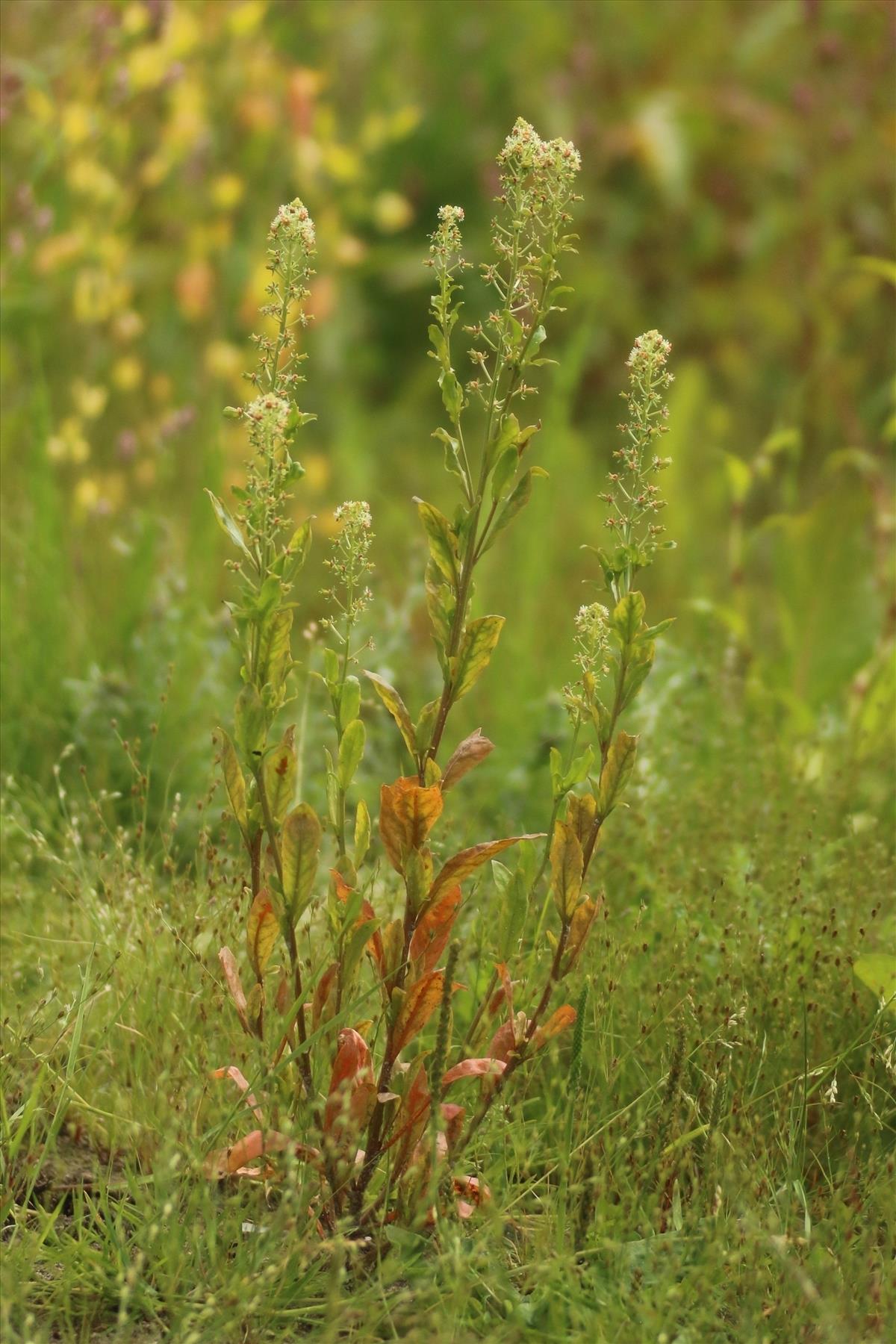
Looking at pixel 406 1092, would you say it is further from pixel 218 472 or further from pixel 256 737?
pixel 218 472

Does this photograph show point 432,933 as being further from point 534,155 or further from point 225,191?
point 225,191

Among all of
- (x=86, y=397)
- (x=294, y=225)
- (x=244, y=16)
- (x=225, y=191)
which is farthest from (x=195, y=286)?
(x=294, y=225)

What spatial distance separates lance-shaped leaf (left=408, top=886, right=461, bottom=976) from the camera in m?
1.66

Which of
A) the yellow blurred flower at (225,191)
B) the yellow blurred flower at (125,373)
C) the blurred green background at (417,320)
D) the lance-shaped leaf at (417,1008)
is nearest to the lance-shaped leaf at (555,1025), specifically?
the lance-shaped leaf at (417,1008)

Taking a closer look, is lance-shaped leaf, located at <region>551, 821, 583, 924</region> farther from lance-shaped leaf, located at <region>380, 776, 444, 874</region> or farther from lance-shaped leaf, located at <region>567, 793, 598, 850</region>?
lance-shaped leaf, located at <region>380, 776, 444, 874</region>

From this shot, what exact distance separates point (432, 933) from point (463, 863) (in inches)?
4.8

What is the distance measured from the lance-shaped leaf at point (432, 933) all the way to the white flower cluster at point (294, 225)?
2.30 ft

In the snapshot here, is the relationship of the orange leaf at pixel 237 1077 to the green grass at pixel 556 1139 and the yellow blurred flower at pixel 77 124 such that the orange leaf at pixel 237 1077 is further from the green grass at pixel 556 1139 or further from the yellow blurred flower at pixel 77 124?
the yellow blurred flower at pixel 77 124

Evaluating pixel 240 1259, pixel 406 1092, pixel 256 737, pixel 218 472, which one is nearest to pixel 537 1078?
pixel 406 1092

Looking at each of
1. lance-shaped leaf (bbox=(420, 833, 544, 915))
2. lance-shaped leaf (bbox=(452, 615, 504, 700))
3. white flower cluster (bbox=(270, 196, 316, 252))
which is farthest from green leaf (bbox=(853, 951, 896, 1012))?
white flower cluster (bbox=(270, 196, 316, 252))

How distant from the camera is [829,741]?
113 inches

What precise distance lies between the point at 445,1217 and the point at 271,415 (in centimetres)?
85

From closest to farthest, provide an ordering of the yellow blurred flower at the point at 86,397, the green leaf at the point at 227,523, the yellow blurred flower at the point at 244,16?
the green leaf at the point at 227,523
the yellow blurred flower at the point at 86,397
the yellow blurred flower at the point at 244,16

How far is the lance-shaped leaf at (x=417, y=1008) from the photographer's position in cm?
164
